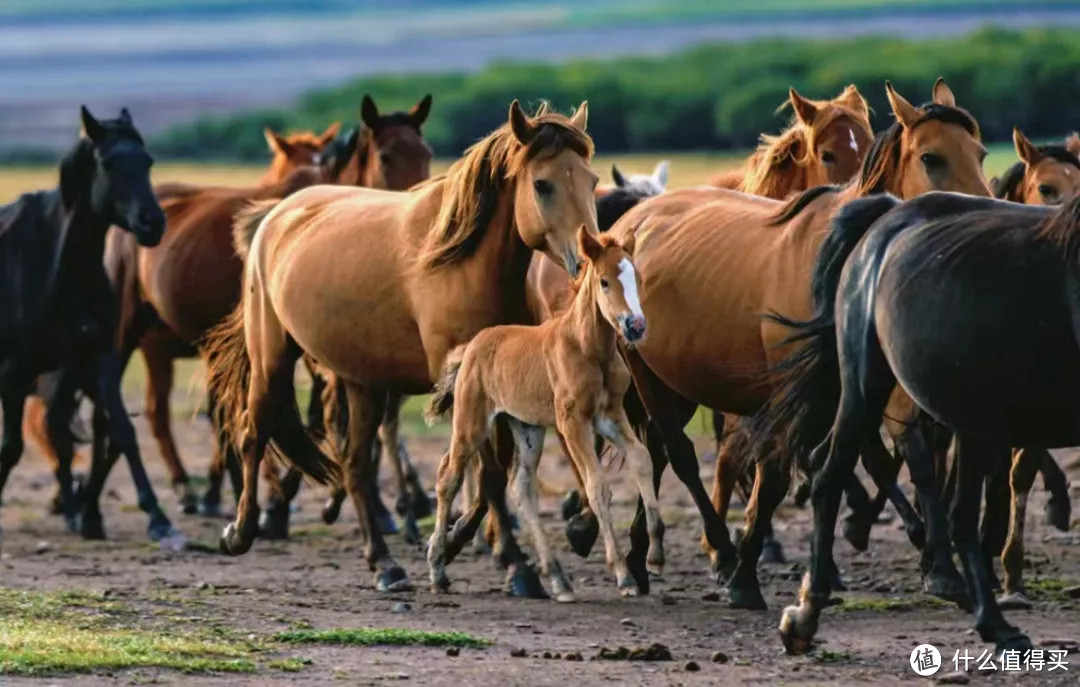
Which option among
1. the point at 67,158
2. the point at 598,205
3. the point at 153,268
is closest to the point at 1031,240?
the point at 598,205

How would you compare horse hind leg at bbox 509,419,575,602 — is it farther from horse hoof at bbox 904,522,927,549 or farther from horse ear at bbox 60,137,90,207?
horse ear at bbox 60,137,90,207

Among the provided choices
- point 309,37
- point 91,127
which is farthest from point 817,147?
point 309,37

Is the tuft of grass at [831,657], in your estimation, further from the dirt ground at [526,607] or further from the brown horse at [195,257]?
the brown horse at [195,257]

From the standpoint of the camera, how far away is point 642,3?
118250 millimetres

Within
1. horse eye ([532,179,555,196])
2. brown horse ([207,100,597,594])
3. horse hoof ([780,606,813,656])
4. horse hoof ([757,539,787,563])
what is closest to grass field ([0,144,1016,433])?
horse hoof ([757,539,787,563])

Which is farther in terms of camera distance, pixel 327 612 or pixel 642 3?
pixel 642 3

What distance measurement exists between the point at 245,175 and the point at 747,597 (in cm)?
3238

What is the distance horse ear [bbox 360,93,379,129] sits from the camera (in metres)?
13.5

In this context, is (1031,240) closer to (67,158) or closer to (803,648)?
(803,648)

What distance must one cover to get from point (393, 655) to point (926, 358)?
88.2 inches

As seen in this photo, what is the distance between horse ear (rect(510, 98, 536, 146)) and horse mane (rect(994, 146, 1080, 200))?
2.57 meters

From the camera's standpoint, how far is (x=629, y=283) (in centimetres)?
962

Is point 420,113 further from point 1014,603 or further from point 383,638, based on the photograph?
point 383,638

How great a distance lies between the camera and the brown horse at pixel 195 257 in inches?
543
